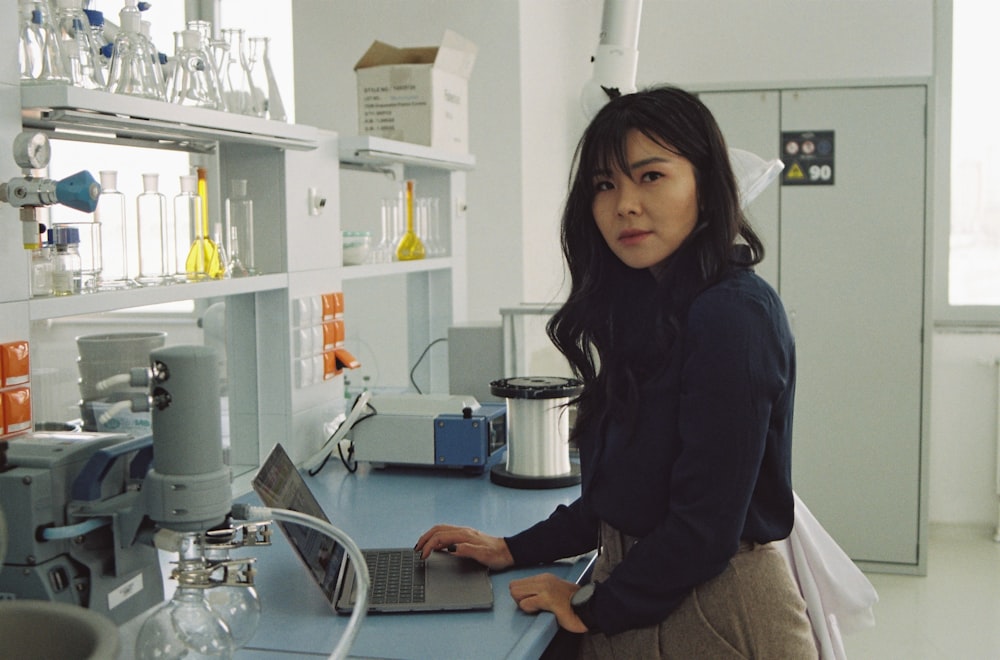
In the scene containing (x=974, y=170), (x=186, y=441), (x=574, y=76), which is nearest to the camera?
(x=186, y=441)

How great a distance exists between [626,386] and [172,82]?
1.03 metres

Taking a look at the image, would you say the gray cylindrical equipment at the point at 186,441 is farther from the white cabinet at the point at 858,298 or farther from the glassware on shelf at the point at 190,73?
the white cabinet at the point at 858,298

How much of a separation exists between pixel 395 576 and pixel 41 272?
709 mm

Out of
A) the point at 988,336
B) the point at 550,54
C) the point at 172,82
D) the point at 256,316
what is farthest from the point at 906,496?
the point at 172,82

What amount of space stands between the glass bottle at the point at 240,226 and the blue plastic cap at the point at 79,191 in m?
0.90

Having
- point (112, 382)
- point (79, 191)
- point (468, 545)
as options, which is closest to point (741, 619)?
point (468, 545)

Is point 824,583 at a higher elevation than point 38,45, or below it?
below

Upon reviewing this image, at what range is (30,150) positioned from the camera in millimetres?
1395

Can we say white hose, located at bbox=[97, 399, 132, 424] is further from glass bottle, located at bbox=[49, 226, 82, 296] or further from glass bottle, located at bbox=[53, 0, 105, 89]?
glass bottle, located at bbox=[53, 0, 105, 89]

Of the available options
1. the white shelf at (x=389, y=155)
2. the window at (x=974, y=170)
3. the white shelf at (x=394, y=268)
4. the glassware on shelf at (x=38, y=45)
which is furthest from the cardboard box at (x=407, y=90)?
the window at (x=974, y=170)

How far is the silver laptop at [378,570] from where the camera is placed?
4.75ft

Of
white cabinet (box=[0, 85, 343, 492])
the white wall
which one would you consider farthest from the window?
white cabinet (box=[0, 85, 343, 492])

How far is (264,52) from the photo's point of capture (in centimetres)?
217

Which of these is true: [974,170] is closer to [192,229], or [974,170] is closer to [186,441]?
[192,229]
